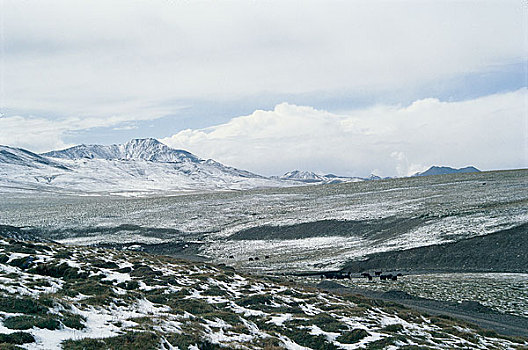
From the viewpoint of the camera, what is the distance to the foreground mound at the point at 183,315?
13953 mm

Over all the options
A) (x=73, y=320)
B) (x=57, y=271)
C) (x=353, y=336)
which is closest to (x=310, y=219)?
(x=57, y=271)

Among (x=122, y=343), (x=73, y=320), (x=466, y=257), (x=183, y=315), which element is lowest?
(x=466, y=257)

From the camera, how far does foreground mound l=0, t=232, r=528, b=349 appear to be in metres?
14.0

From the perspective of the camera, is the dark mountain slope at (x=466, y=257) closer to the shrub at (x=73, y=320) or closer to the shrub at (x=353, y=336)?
the shrub at (x=353, y=336)

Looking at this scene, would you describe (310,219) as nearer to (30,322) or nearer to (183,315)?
(183,315)

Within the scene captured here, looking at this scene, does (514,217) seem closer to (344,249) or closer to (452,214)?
(452,214)

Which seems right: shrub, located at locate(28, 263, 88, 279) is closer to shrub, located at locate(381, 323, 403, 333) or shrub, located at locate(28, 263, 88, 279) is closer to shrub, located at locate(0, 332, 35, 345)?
shrub, located at locate(0, 332, 35, 345)

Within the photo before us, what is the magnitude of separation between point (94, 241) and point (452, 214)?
209 ft

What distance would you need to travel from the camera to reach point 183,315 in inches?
738

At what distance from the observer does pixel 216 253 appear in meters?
63.2

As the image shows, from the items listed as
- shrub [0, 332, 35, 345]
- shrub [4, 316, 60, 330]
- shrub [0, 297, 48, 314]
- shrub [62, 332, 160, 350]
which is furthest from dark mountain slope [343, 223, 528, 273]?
shrub [0, 332, 35, 345]

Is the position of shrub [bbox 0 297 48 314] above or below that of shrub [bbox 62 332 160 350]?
above

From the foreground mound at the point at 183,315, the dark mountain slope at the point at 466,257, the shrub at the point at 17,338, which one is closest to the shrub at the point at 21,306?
the foreground mound at the point at 183,315

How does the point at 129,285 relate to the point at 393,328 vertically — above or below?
above
